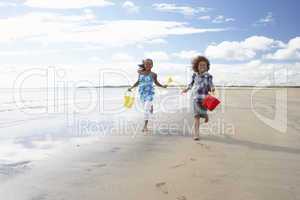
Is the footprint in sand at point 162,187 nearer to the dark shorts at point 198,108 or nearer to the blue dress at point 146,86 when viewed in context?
the dark shorts at point 198,108

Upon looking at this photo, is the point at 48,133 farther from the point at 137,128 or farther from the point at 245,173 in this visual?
the point at 245,173

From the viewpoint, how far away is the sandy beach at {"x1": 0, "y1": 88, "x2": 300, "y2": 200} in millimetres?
Result: 4746

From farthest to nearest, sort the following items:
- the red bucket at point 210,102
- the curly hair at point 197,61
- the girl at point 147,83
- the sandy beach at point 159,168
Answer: the girl at point 147,83, the curly hair at point 197,61, the red bucket at point 210,102, the sandy beach at point 159,168

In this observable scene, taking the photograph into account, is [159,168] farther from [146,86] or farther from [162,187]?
[146,86]

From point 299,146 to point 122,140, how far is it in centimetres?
364

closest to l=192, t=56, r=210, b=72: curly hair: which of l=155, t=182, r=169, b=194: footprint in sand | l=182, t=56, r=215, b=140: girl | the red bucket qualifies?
l=182, t=56, r=215, b=140: girl

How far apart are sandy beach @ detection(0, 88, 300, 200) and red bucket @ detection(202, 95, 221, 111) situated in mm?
707

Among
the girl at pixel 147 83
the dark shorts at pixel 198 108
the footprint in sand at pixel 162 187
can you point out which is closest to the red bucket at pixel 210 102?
the dark shorts at pixel 198 108

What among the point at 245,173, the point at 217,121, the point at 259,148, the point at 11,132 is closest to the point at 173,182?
the point at 245,173

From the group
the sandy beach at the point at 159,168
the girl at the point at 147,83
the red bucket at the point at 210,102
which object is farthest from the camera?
the girl at the point at 147,83

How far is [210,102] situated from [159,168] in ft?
12.0

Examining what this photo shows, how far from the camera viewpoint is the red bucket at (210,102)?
9.23 metres

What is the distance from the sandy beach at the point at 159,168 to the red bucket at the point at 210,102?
71cm

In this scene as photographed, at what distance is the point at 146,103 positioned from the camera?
10.9 m
